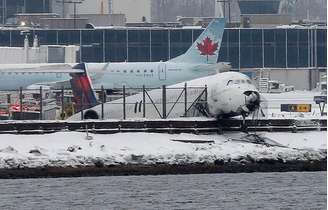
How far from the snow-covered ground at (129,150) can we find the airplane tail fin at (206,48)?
55.4 metres

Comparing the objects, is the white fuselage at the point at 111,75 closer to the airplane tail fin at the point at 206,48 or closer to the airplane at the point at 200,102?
the airplane tail fin at the point at 206,48

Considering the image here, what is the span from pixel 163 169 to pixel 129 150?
2.25m

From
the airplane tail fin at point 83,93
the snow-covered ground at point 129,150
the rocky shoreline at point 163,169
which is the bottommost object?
the rocky shoreline at point 163,169

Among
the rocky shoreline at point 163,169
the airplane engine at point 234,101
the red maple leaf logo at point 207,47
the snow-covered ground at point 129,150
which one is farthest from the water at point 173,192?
the red maple leaf logo at point 207,47

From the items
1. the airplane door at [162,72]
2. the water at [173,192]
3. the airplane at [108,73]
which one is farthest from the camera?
the airplane door at [162,72]

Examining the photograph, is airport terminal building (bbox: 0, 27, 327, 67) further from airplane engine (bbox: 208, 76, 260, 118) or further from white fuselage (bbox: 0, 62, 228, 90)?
airplane engine (bbox: 208, 76, 260, 118)

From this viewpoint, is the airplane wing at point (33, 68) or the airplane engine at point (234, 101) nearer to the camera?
the airplane engine at point (234, 101)

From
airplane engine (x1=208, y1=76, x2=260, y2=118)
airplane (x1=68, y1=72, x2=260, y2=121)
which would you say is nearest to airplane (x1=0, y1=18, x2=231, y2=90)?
airplane (x1=68, y1=72, x2=260, y2=121)

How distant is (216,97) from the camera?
222ft

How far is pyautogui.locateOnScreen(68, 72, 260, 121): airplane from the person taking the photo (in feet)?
214

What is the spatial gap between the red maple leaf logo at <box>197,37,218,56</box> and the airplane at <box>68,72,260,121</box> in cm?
4045

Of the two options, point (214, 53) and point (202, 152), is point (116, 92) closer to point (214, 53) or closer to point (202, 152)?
point (214, 53)

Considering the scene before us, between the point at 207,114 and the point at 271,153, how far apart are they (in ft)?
39.6

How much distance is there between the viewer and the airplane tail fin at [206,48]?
116 metres
